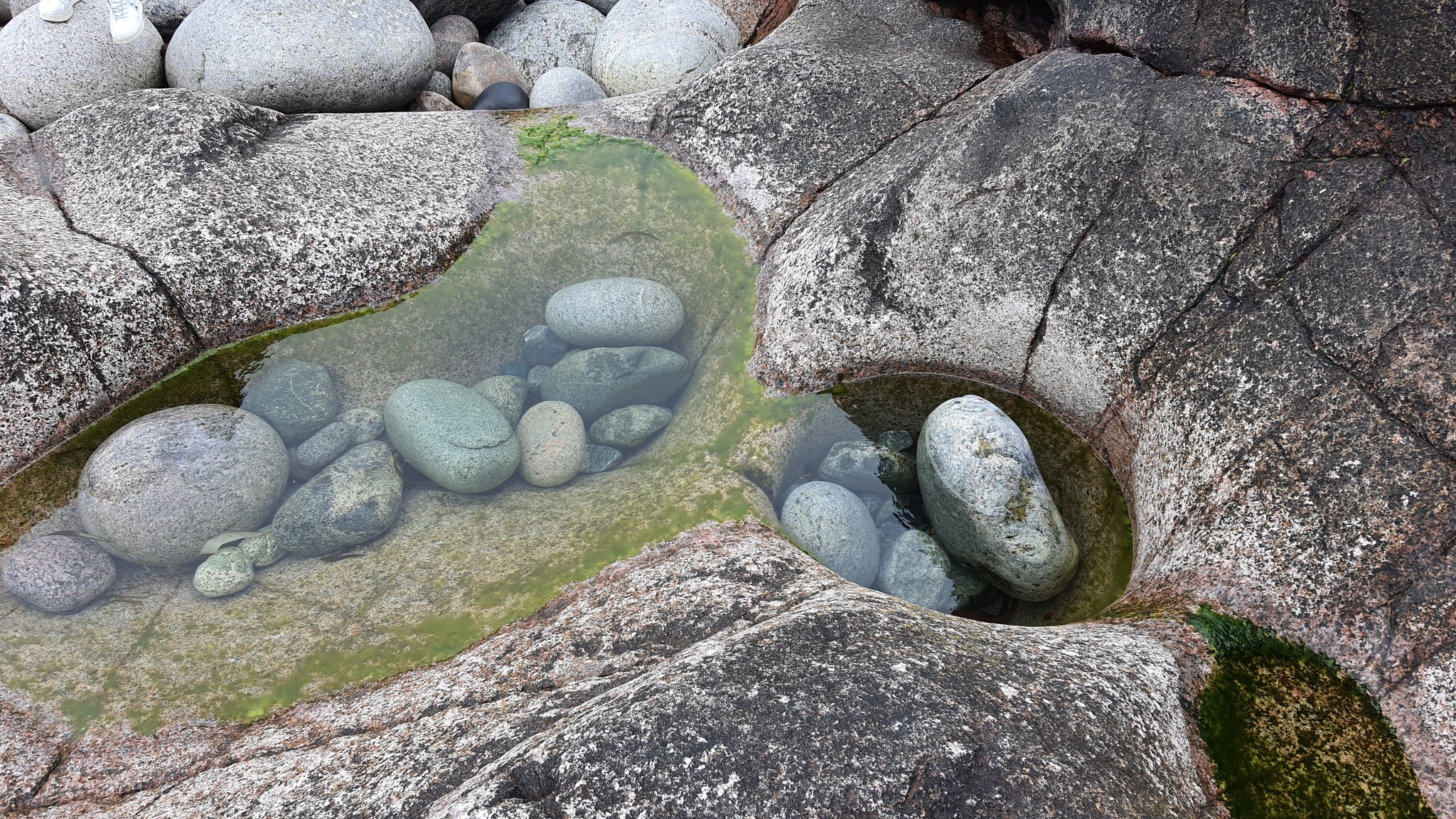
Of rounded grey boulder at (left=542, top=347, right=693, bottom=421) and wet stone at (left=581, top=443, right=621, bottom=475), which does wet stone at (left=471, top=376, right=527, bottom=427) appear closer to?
rounded grey boulder at (left=542, top=347, right=693, bottom=421)

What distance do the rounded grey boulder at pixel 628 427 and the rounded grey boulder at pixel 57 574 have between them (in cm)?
256

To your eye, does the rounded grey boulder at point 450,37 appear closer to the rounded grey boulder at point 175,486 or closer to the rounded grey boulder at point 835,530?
the rounded grey boulder at point 175,486

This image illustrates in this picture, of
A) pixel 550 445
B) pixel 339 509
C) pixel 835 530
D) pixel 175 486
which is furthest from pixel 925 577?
pixel 175 486

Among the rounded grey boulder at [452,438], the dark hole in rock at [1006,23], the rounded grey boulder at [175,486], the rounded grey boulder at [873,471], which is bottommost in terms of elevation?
the rounded grey boulder at [175,486]

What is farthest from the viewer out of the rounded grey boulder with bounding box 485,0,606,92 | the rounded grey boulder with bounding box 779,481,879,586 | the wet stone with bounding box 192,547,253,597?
the rounded grey boulder with bounding box 485,0,606,92

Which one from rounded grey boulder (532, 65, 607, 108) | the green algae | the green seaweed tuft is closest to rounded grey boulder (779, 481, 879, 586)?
the green algae

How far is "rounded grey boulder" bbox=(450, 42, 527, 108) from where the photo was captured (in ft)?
23.6

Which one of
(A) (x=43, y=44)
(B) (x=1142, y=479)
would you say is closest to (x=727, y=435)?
(B) (x=1142, y=479)

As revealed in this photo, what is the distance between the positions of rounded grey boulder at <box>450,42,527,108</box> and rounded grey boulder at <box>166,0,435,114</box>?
2.58 feet

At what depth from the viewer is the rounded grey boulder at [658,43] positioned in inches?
282

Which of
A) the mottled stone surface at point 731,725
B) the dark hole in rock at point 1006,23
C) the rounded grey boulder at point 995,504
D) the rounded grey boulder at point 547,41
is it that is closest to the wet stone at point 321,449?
the mottled stone surface at point 731,725

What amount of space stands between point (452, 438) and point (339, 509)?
2.24 feet

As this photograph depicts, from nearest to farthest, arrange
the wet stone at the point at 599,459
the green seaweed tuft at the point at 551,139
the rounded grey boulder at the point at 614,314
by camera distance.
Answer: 1. the wet stone at the point at 599,459
2. the rounded grey boulder at the point at 614,314
3. the green seaweed tuft at the point at 551,139

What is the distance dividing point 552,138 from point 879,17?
110 inches
